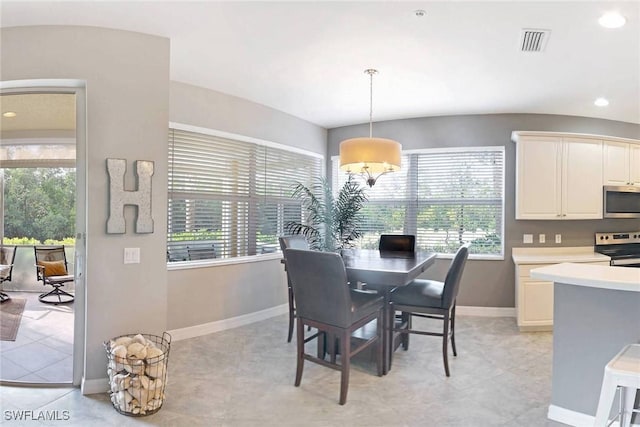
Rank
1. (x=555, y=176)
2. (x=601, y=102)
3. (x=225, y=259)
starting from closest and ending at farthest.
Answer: (x=601, y=102), (x=225, y=259), (x=555, y=176)

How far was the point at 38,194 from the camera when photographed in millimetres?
2893

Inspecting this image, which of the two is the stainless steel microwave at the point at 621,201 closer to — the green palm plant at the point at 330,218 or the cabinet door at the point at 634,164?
the cabinet door at the point at 634,164

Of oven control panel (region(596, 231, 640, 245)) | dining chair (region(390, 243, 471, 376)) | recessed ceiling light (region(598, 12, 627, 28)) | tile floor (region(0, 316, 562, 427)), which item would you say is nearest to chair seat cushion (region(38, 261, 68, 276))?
tile floor (region(0, 316, 562, 427))

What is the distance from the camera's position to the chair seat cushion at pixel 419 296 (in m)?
3.06

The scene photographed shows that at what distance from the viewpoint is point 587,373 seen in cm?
225

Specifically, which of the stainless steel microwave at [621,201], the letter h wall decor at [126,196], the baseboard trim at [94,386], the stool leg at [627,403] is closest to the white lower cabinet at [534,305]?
the stainless steel microwave at [621,201]

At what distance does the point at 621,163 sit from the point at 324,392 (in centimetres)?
434

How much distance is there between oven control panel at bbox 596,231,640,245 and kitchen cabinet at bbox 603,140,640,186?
0.65 meters

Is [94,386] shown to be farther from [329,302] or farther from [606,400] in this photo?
[606,400]

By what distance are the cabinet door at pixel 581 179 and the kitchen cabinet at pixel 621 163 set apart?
0.10 m

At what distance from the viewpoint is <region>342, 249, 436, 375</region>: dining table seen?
2671 mm

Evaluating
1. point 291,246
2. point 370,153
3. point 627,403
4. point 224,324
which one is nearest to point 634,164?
point 370,153

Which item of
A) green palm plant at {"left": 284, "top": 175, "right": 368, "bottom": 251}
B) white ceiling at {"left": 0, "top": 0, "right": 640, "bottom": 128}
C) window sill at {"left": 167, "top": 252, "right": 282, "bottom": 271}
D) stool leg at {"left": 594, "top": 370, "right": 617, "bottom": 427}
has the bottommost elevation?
stool leg at {"left": 594, "top": 370, "right": 617, "bottom": 427}

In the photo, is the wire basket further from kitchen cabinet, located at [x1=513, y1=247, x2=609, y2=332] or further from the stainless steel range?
the stainless steel range
